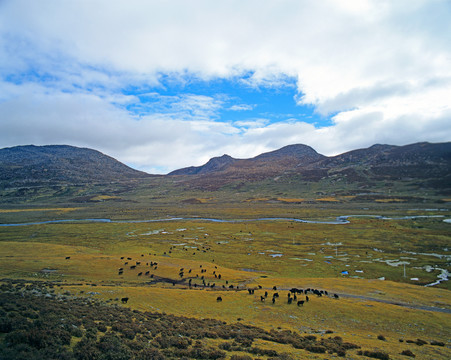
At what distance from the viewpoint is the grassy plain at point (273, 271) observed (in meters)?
29.9

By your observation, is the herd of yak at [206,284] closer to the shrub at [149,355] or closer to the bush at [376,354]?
the bush at [376,354]

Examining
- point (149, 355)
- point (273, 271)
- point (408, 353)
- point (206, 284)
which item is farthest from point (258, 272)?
point (149, 355)

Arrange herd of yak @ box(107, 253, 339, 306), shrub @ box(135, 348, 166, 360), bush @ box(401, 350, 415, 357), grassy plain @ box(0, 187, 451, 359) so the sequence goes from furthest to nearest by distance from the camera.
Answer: herd of yak @ box(107, 253, 339, 306) → grassy plain @ box(0, 187, 451, 359) → bush @ box(401, 350, 415, 357) → shrub @ box(135, 348, 166, 360)

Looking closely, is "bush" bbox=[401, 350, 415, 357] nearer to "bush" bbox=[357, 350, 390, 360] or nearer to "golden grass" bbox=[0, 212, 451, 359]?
"golden grass" bbox=[0, 212, 451, 359]

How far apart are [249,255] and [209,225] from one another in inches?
2207

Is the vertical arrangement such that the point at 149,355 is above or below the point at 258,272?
above

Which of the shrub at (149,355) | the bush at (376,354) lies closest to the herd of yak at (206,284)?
the bush at (376,354)

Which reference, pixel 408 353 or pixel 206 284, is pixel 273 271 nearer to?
pixel 206 284

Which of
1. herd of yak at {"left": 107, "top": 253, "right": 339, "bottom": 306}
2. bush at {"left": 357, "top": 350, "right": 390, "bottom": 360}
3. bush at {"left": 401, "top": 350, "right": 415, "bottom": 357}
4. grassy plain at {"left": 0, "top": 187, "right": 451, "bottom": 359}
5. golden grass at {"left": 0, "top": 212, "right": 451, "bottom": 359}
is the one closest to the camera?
bush at {"left": 357, "top": 350, "right": 390, "bottom": 360}

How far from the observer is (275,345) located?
68.2ft

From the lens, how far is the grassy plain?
29.9 metres

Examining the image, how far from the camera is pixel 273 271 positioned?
61688 mm

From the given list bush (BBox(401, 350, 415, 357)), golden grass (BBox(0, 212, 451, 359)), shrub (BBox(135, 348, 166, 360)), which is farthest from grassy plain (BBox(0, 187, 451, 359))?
shrub (BBox(135, 348, 166, 360))

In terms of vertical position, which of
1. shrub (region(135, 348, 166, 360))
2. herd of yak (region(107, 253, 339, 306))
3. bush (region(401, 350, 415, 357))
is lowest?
herd of yak (region(107, 253, 339, 306))
